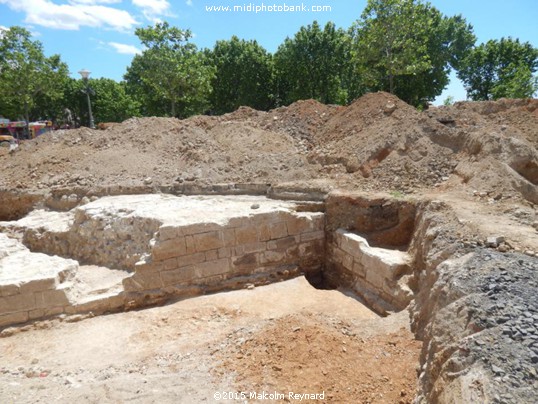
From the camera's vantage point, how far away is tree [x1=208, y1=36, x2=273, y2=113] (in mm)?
23312

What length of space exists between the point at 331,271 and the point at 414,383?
3.64 metres

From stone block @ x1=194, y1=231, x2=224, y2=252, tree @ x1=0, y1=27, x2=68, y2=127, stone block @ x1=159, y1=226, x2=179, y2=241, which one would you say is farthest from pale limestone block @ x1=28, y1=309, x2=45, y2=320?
tree @ x1=0, y1=27, x2=68, y2=127

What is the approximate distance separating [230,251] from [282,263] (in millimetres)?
1150

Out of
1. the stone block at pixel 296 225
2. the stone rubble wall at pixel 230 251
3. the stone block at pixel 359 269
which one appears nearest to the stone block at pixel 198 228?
the stone rubble wall at pixel 230 251

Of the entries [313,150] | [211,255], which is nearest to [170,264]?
[211,255]

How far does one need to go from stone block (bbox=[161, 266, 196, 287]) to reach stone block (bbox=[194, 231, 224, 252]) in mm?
426

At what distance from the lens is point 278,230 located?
7117 mm

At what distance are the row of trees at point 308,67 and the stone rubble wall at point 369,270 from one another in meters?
9.97

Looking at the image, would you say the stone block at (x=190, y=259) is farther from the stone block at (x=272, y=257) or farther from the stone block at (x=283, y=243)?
the stone block at (x=283, y=243)

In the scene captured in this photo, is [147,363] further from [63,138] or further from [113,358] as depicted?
[63,138]

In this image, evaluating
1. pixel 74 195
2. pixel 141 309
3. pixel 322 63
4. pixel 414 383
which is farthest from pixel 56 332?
pixel 322 63

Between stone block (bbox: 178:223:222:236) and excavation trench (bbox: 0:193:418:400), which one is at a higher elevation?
stone block (bbox: 178:223:222:236)

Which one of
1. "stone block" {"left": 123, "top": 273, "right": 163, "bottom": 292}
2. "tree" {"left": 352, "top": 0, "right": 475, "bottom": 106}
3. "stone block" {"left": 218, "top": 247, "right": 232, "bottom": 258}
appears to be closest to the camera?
"stone block" {"left": 123, "top": 273, "right": 163, "bottom": 292}

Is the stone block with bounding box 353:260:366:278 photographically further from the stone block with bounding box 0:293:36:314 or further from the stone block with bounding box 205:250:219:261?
the stone block with bounding box 0:293:36:314
